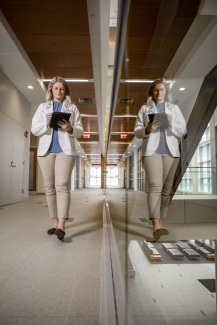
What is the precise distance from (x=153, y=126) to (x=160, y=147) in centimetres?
4

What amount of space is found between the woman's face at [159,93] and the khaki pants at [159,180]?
82 millimetres

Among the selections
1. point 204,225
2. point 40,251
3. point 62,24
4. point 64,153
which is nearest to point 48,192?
point 64,153

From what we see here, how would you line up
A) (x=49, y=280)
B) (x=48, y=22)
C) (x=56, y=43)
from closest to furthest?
(x=49, y=280)
(x=48, y=22)
(x=56, y=43)

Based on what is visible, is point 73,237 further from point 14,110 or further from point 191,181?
point 14,110

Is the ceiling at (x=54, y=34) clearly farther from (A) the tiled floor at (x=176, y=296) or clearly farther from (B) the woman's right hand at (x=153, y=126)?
(A) the tiled floor at (x=176, y=296)

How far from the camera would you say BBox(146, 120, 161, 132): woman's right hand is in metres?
0.32

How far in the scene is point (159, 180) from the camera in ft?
1.07

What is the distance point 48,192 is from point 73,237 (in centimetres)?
46

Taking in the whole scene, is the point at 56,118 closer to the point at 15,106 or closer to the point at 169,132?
the point at 169,132

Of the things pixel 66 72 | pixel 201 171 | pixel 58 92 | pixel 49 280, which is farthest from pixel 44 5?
pixel 201 171

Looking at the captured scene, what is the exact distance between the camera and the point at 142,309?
1.17ft

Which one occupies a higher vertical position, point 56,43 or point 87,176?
point 56,43

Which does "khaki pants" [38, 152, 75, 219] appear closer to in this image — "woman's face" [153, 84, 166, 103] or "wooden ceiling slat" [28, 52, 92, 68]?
"woman's face" [153, 84, 166, 103]

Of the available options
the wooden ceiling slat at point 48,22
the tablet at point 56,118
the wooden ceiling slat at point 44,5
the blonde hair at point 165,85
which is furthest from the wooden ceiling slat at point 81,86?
the blonde hair at point 165,85
